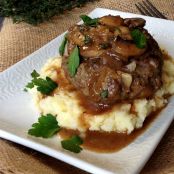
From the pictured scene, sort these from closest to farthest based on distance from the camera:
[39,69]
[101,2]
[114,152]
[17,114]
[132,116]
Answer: [114,152] < [132,116] < [17,114] < [39,69] < [101,2]

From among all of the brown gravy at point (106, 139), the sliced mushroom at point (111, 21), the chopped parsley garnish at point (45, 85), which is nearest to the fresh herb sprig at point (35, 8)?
the chopped parsley garnish at point (45, 85)

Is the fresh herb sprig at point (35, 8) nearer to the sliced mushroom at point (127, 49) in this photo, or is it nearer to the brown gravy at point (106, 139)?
the sliced mushroom at point (127, 49)

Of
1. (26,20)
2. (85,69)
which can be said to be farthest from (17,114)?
(26,20)

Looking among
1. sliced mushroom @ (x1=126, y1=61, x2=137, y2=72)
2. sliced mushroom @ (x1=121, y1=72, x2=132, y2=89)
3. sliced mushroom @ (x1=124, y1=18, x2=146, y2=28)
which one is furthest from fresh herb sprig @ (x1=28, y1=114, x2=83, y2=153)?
sliced mushroom @ (x1=124, y1=18, x2=146, y2=28)

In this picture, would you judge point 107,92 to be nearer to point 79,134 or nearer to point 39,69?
point 79,134

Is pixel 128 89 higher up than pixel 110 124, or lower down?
higher up

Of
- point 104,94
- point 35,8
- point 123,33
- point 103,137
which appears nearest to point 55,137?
point 103,137
